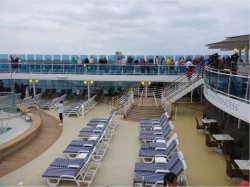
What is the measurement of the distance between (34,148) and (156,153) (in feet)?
15.6

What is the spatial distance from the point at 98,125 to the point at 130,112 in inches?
164

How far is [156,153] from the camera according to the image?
980cm

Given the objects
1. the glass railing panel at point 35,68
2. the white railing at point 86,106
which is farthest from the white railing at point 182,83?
the glass railing panel at point 35,68

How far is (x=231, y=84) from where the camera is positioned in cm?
964

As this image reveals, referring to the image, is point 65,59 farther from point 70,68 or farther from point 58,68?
point 70,68

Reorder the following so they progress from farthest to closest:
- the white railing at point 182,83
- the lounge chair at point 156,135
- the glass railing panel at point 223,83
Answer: the white railing at point 182,83
the lounge chair at point 156,135
the glass railing panel at point 223,83

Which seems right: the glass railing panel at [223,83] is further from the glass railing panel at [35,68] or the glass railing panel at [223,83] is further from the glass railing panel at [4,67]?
the glass railing panel at [4,67]

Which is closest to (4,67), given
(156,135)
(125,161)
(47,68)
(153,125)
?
(47,68)

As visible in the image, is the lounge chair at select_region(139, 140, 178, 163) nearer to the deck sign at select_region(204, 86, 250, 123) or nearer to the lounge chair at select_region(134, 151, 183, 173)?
the lounge chair at select_region(134, 151, 183, 173)

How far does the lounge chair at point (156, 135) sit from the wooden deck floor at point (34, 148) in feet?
12.4

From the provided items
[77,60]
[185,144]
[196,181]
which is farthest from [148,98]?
[196,181]

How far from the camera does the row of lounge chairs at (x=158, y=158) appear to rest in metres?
7.86

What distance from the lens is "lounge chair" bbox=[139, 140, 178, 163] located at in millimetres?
9594

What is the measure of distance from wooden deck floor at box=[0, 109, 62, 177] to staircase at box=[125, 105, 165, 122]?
438 cm
